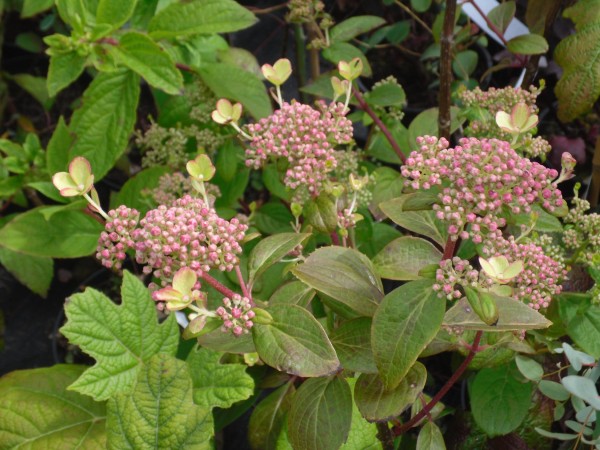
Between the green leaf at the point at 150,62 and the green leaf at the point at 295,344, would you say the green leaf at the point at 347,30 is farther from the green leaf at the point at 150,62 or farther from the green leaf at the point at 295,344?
the green leaf at the point at 295,344

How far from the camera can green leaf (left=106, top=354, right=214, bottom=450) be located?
0.74 m

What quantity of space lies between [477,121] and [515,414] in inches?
18.0

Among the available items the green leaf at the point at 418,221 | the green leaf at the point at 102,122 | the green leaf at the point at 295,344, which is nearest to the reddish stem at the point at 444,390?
the green leaf at the point at 418,221

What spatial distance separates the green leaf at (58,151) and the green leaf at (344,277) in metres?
0.69

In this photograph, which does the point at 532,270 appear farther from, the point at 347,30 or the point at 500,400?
the point at 347,30

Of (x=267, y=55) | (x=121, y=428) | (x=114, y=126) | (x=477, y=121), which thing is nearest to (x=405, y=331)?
(x=121, y=428)

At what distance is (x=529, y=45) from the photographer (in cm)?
112

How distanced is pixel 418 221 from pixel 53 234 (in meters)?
0.79

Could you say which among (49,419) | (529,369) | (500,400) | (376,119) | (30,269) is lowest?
(30,269)

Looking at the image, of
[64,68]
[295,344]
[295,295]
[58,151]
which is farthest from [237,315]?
[58,151]

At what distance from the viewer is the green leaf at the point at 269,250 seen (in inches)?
29.6

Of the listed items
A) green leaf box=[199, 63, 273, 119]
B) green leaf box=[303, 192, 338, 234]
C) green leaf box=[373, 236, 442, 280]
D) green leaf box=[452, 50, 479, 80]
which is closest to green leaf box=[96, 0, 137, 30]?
green leaf box=[199, 63, 273, 119]

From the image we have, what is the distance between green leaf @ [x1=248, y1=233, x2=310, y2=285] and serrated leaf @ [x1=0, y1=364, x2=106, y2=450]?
447mm

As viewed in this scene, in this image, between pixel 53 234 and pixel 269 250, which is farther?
pixel 53 234
